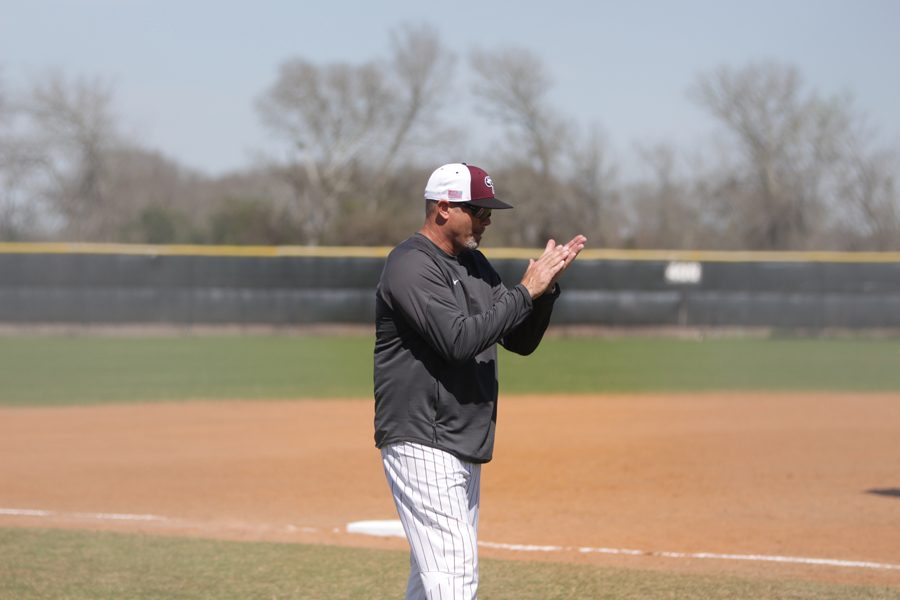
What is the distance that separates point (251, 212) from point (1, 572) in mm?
38425

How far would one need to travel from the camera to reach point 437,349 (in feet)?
11.6

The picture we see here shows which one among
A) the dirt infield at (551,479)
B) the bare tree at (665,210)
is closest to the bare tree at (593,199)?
the bare tree at (665,210)

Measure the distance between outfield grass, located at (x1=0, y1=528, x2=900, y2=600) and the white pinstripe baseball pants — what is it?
78.3 inches

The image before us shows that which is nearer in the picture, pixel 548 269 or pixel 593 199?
pixel 548 269

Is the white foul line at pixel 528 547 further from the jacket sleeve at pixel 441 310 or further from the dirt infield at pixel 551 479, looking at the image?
the jacket sleeve at pixel 441 310

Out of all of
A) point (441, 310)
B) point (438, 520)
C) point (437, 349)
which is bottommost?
point (438, 520)

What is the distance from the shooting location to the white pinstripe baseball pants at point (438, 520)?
361 centimetres

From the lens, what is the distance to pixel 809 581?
589 cm

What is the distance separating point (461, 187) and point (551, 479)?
21.2 feet

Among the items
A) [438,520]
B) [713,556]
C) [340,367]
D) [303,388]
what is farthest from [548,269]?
[340,367]

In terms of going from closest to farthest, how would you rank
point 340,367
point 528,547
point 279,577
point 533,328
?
1. point 533,328
2. point 279,577
3. point 528,547
4. point 340,367

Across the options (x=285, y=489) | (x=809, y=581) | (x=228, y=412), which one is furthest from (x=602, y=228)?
(x=809, y=581)

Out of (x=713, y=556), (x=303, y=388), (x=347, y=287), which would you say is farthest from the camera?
(x=347, y=287)

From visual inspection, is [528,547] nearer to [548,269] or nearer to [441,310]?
[548,269]
